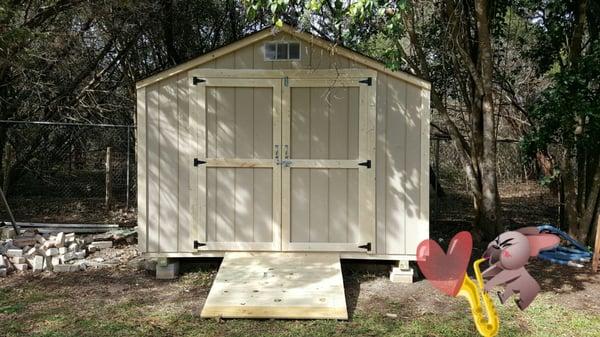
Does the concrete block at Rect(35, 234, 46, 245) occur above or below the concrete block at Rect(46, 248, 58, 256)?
above

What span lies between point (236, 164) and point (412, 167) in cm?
186

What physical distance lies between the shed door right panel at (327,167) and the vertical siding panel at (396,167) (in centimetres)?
19

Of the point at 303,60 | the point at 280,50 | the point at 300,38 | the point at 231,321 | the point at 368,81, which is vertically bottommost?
the point at 231,321

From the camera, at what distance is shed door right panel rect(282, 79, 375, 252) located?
18.7 ft

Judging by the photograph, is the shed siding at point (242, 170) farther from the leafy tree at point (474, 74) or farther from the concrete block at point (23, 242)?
the concrete block at point (23, 242)

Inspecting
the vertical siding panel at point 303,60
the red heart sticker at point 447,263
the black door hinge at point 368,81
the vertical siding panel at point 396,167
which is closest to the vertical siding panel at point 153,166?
the vertical siding panel at point 303,60

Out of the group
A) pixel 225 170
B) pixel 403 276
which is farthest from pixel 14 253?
pixel 403 276

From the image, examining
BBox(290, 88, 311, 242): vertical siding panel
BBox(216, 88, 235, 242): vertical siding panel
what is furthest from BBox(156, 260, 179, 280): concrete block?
BBox(290, 88, 311, 242): vertical siding panel

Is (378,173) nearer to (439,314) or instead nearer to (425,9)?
(439,314)

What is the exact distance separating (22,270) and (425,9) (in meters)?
6.55

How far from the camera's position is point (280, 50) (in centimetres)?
574

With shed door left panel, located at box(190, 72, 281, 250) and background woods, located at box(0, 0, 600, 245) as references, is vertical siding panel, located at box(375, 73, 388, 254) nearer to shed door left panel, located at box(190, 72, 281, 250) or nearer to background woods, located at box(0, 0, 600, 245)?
background woods, located at box(0, 0, 600, 245)

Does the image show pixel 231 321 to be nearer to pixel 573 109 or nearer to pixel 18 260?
pixel 18 260

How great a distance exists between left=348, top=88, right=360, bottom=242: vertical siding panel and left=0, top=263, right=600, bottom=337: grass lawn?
55cm
